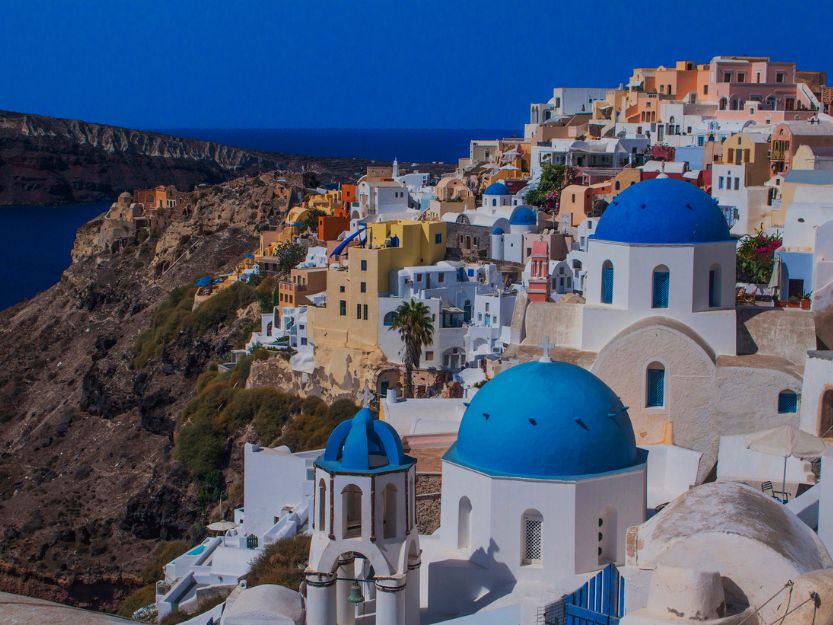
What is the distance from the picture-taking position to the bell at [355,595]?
546 inches

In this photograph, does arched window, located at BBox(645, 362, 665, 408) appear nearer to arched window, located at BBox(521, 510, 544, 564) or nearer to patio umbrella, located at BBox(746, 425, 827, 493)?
patio umbrella, located at BBox(746, 425, 827, 493)

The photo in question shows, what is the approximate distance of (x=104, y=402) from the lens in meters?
53.2

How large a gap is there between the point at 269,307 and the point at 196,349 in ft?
14.6

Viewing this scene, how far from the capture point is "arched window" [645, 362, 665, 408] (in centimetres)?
1981

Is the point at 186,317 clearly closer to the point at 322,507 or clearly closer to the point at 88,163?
the point at 322,507

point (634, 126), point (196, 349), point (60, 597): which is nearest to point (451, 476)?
point (60, 597)

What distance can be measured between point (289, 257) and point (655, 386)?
31666 mm

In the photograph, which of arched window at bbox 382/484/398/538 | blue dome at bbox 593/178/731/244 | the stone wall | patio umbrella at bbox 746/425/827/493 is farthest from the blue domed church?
the stone wall

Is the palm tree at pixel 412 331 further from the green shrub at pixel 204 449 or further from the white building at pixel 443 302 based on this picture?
the green shrub at pixel 204 449

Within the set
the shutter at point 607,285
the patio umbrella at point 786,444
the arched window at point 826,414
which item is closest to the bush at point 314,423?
the shutter at point 607,285

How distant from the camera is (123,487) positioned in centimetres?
4509

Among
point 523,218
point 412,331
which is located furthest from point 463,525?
point 523,218

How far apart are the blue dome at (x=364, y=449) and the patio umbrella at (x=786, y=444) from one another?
5.92 m

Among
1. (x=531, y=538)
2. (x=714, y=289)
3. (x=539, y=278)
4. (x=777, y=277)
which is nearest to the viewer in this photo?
(x=531, y=538)
